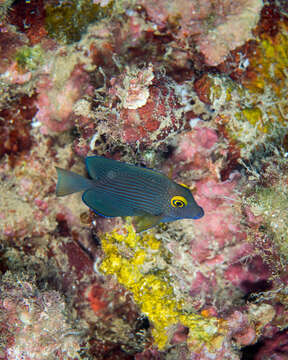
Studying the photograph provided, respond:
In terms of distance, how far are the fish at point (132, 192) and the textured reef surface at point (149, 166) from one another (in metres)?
0.63

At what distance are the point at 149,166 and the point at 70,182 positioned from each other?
1.25 meters

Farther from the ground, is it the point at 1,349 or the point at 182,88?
the point at 182,88

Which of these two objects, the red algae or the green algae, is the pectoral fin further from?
the green algae

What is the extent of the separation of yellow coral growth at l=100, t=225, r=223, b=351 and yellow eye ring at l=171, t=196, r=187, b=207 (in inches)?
42.4

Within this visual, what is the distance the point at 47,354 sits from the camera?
137 inches

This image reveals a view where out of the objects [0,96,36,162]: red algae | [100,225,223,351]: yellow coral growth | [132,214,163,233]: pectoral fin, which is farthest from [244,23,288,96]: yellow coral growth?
[0,96,36,162]: red algae

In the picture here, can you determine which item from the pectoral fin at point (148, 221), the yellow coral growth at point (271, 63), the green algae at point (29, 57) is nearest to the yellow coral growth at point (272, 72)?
the yellow coral growth at point (271, 63)

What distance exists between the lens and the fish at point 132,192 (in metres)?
3.21

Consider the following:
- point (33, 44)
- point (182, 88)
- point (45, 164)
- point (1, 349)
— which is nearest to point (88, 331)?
point (1, 349)

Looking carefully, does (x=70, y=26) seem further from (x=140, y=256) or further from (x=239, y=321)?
(x=239, y=321)

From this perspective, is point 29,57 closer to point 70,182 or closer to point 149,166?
point 70,182

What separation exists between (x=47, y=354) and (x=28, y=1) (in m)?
5.10

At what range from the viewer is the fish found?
3.21 m

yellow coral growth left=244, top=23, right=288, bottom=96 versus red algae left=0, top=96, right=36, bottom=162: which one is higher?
yellow coral growth left=244, top=23, right=288, bottom=96
